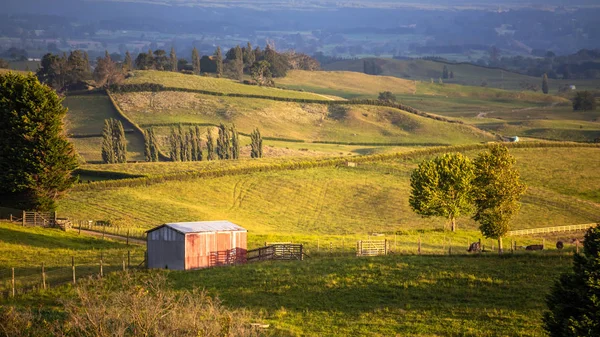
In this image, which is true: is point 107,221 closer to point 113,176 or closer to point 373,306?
point 113,176

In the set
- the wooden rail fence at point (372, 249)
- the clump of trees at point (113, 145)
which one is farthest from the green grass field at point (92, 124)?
the wooden rail fence at point (372, 249)

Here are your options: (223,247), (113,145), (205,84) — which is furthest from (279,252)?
(205,84)

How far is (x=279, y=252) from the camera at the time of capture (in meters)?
59.0

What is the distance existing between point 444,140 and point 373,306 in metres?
115

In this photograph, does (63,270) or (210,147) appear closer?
(63,270)

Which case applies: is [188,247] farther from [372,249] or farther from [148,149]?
[148,149]

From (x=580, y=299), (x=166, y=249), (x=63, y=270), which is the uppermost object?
(x=580, y=299)

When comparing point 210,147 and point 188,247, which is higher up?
point 188,247

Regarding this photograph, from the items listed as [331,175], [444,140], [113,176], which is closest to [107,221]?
[113,176]

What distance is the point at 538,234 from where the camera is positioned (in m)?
82.3

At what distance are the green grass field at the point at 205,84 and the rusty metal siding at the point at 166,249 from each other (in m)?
126

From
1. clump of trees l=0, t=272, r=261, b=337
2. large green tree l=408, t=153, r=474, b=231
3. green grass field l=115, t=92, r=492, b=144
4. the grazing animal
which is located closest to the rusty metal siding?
clump of trees l=0, t=272, r=261, b=337

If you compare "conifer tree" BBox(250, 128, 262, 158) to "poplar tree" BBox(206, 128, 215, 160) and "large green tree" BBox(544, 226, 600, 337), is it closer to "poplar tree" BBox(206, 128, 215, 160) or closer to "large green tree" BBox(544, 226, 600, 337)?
"poplar tree" BBox(206, 128, 215, 160)

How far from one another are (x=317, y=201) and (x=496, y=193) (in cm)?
2996
